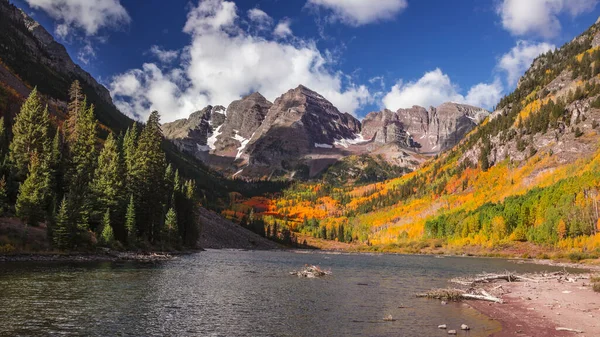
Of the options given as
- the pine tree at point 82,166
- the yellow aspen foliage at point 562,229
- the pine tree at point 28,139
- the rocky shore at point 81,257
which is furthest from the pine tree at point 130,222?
the yellow aspen foliage at point 562,229

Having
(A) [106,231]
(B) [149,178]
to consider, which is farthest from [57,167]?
(A) [106,231]

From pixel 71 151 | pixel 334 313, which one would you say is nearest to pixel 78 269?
pixel 334 313

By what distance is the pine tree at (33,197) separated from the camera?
61.6m

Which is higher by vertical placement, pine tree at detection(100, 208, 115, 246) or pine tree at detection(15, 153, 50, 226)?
pine tree at detection(15, 153, 50, 226)

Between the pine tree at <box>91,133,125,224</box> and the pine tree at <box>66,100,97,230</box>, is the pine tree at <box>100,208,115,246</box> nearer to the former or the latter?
the pine tree at <box>66,100,97,230</box>

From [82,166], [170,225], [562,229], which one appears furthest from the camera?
[562,229]

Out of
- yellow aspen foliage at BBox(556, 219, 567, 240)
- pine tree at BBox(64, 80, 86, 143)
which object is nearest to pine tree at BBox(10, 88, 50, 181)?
pine tree at BBox(64, 80, 86, 143)

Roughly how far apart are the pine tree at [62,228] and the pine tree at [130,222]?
15538 mm

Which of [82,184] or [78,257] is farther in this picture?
[82,184]

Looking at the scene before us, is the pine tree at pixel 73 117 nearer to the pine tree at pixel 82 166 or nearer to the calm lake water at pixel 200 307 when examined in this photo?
the pine tree at pixel 82 166

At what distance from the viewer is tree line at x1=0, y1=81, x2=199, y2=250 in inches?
2464

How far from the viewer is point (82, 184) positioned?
254ft

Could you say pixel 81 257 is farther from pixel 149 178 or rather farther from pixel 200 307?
pixel 200 307

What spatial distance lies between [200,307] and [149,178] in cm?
6148
